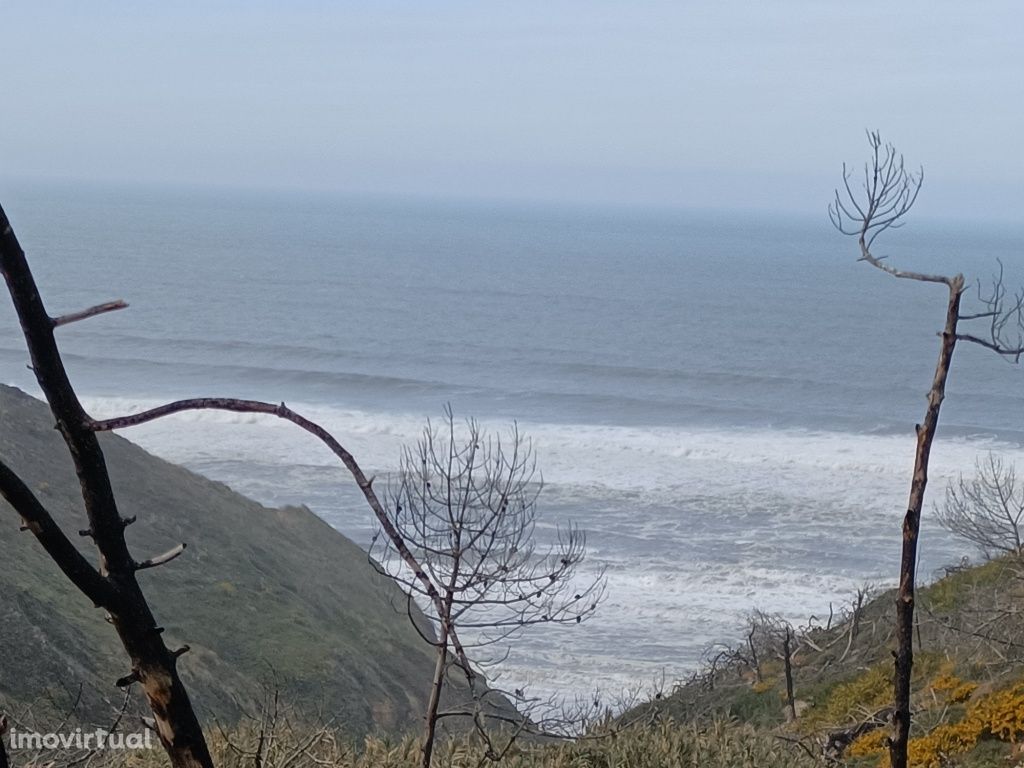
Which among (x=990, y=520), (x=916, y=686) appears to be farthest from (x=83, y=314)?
(x=990, y=520)

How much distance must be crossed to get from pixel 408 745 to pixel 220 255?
126569mm

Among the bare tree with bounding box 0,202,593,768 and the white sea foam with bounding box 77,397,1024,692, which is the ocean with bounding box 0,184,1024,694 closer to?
the white sea foam with bounding box 77,397,1024,692

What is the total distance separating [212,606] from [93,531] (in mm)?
10692

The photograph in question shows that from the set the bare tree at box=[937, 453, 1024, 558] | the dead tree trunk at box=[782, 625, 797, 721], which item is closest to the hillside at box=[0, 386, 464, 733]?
the dead tree trunk at box=[782, 625, 797, 721]

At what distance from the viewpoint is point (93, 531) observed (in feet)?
5.96

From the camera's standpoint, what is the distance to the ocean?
25484 millimetres

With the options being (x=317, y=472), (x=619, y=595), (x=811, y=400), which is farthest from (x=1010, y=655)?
(x=811, y=400)

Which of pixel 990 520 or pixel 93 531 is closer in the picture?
pixel 93 531

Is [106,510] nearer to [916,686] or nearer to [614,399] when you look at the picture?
[916,686]

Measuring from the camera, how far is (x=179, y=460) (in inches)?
1403

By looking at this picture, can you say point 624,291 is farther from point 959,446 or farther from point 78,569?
point 78,569

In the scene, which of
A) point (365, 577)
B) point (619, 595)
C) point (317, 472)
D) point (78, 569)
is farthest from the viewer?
point (317, 472)

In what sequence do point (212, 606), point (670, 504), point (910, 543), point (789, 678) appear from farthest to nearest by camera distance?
point (670, 504) → point (212, 606) → point (789, 678) → point (910, 543)

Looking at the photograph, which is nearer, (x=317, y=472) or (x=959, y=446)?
(x=317, y=472)
